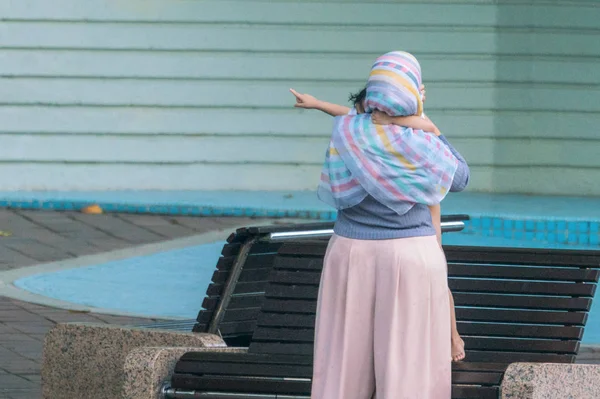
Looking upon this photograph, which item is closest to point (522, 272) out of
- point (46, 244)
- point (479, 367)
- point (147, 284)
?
point (479, 367)

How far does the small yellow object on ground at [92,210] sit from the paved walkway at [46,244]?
12 cm

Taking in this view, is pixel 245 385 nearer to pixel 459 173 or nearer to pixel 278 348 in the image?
pixel 278 348

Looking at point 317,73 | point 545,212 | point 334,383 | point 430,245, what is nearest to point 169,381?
point 334,383

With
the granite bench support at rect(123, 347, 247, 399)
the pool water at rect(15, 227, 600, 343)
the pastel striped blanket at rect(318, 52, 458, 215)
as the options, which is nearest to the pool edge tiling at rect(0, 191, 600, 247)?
the pool water at rect(15, 227, 600, 343)

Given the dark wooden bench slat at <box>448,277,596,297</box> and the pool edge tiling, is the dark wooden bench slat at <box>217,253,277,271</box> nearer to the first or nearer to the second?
the dark wooden bench slat at <box>448,277,596,297</box>

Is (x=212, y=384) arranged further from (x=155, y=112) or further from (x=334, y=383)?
(x=155, y=112)

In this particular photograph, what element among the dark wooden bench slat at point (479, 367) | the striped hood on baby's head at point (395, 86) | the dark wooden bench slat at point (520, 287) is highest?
the striped hood on baby's head at point (395, 86)

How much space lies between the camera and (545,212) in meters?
11.1

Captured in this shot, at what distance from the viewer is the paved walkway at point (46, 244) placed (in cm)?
585

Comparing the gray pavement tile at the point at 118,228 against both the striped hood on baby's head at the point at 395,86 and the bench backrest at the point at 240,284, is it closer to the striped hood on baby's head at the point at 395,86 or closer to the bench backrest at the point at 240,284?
the bench backrest at the point at 240,284

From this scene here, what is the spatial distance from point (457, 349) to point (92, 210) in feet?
23.4

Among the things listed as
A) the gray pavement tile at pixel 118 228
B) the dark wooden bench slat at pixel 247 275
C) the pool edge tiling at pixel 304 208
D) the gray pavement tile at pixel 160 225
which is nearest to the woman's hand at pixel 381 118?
the dark wooden bench slat at pixel 247 275

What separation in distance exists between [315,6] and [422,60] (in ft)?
3.50

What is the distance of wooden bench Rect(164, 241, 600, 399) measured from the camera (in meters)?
4.14
